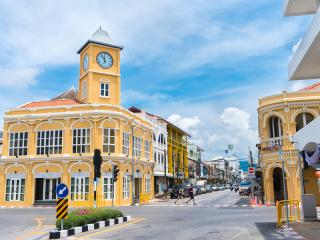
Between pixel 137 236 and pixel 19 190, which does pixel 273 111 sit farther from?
pixel 19 190

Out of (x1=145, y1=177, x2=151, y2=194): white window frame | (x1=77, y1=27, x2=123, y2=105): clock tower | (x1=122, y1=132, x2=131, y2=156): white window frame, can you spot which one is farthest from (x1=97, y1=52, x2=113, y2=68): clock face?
(x1=145, y1=177, x2=151, y2=194): white window frame

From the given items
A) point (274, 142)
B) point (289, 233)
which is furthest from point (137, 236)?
point (274, 142)

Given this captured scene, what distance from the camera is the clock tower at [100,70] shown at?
43.6m

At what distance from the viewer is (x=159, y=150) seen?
57.1 m

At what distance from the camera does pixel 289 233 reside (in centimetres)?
1395

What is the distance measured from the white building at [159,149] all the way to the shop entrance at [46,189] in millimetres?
17942

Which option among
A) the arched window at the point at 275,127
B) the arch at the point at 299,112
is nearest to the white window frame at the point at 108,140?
the arched window at the point at 275,127

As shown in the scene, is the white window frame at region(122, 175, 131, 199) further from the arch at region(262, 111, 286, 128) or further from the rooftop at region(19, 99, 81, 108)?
the arch at region(262, 111, 286, 128)

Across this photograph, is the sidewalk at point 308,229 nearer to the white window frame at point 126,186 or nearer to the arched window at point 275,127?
the arched window at point 275,127

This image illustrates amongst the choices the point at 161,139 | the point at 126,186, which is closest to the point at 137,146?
the point at 126,186

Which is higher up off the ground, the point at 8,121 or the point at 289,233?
the point at 8,121

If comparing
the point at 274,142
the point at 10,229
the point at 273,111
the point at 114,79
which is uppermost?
the point at 114,79

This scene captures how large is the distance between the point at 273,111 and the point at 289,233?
19.1m

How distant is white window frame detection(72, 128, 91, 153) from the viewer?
3875 cm
